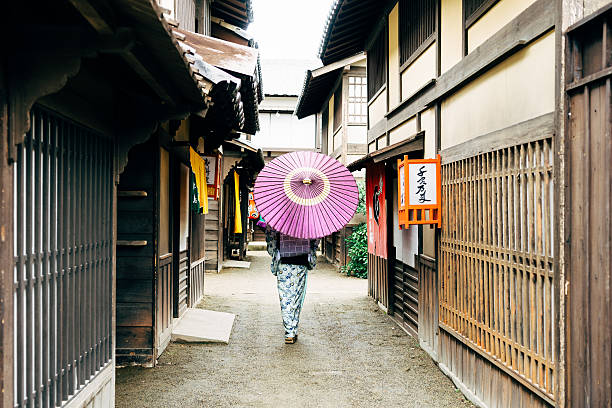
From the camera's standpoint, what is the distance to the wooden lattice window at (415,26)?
7867mm

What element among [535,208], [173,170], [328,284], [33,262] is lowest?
[328,284]

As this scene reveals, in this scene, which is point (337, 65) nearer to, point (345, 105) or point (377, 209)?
point (345, 105)

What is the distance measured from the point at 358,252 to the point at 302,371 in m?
10.5

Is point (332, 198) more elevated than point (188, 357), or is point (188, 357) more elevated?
point (332, 198)

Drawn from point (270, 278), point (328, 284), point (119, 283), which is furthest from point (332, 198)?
point (270, 278)

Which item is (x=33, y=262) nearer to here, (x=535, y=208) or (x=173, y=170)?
(x=535, y=208)

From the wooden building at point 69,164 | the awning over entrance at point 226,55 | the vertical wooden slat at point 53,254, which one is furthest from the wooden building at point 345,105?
the vertical wooden slat at point 53,254

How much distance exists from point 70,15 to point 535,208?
3.68m

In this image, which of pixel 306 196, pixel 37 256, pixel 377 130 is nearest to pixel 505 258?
pixel 306 196

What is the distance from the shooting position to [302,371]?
7117 millimetres

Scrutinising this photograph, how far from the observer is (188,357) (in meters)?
7.69

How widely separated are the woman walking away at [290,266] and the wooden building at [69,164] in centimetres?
368

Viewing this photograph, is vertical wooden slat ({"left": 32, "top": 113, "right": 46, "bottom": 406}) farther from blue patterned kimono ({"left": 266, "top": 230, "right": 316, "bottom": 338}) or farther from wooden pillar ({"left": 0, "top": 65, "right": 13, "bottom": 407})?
blue patterned kimono ({"left": 266, "top": 230, "right": 316, "bottom": 338})

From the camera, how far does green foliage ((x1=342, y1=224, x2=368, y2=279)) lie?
17.3 meters
